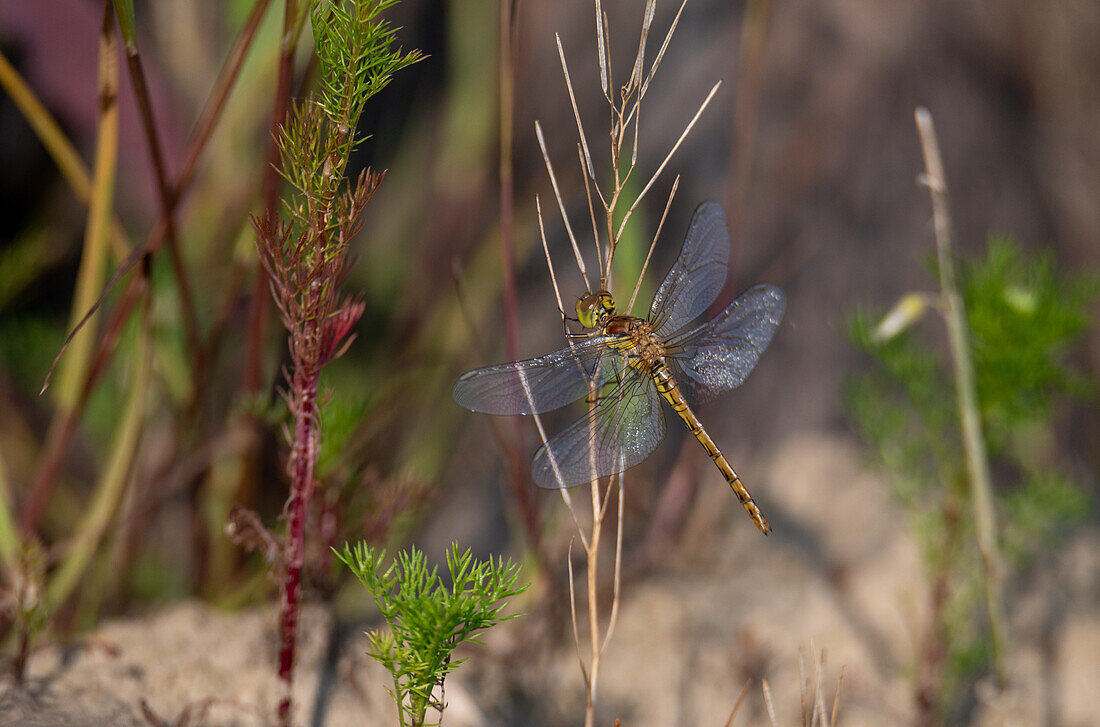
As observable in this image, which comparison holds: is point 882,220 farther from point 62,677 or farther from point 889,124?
point 62,677

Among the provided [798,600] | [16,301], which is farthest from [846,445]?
[16,301]

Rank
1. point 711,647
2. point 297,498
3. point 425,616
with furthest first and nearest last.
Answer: point 711,647, point 297,498, point 425,616

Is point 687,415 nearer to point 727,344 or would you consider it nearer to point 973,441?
point 727,344

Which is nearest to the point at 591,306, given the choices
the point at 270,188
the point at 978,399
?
the point at 270,188

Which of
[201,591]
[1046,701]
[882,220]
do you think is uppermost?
[882,220]

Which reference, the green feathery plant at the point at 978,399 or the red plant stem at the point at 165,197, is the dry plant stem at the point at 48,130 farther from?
the green feathery plant at the point at 978,399

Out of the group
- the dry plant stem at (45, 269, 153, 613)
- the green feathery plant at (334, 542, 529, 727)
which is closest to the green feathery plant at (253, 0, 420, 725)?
the green feathery plant at (334, 542, 529, 727)

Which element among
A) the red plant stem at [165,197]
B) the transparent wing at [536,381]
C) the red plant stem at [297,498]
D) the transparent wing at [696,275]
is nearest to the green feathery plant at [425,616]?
the red plant stem at [297,498]
